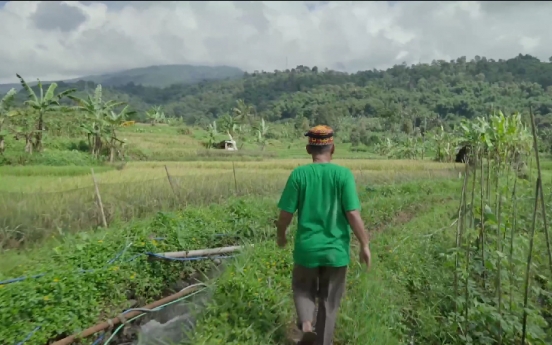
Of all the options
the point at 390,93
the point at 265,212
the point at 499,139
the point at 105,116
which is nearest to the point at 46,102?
the point at 105,116

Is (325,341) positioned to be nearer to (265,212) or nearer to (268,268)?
(268,268)

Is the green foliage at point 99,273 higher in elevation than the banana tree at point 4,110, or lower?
lower

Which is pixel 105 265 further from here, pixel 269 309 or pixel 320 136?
pixel 320 136

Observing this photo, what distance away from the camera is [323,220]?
3244 mm

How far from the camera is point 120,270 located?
5031mm

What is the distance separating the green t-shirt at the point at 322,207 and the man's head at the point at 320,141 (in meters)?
0.11

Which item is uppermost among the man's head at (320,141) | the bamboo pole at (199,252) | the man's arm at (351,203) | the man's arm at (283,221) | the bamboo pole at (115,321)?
the man's head at (320,141)

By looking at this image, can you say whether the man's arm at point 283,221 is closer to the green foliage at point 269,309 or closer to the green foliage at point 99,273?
the green foliage at point 269,309

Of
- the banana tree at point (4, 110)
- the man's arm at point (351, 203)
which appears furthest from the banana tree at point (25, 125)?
the man's arm at point (351, 203)

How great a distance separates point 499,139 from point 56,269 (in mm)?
17477

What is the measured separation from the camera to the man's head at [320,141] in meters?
3.29

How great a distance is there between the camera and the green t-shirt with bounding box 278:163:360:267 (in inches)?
126

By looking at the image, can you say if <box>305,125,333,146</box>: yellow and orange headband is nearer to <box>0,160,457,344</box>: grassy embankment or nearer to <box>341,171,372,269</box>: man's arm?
<box>341,171,372,269</box>: man's arm

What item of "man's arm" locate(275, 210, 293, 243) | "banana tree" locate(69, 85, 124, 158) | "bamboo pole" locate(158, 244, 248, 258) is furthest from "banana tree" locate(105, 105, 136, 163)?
"man's arm" locate(275, 210, 293, 243)
